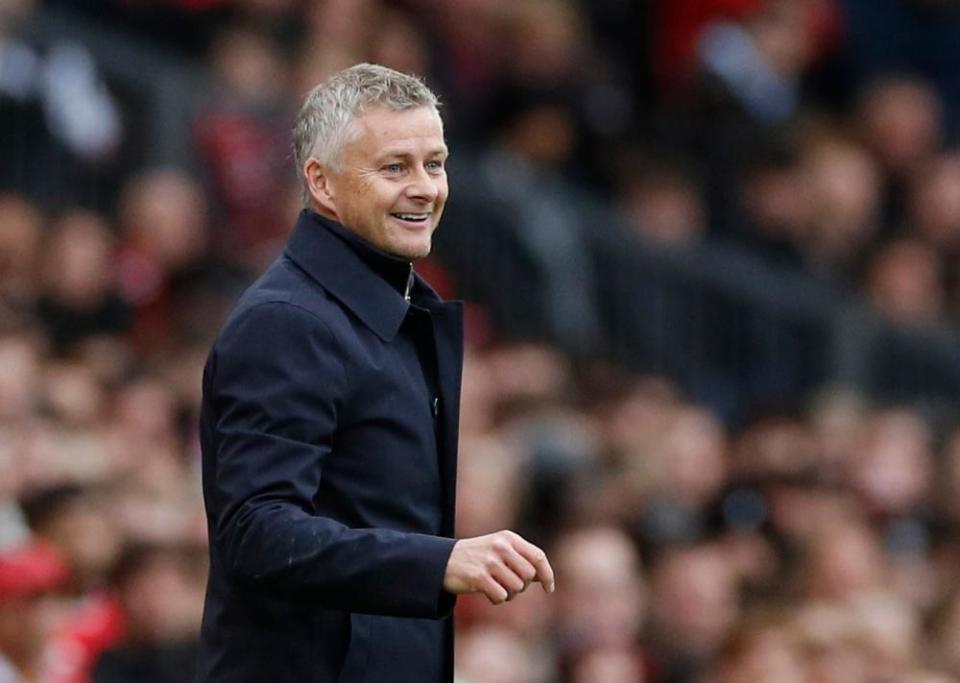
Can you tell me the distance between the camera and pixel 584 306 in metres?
10.1

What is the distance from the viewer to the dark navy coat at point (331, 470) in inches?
136

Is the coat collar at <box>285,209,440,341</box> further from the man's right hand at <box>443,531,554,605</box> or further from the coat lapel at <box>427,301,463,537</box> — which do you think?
the man's right hand at <box>443,531,554,605</box>

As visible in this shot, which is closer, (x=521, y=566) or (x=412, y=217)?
(x=521, y=566)

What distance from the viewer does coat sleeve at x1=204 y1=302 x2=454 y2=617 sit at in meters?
3.43

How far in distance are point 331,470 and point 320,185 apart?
18.4 inches

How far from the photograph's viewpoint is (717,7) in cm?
1160

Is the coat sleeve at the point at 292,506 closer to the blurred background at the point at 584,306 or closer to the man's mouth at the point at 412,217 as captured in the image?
the man's mouth at the point at 412,217

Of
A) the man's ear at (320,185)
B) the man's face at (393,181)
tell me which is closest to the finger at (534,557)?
the man's face at (393,181)

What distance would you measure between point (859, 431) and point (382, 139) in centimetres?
658

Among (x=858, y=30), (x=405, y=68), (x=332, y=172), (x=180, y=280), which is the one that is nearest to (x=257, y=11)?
(x=405, y=68)

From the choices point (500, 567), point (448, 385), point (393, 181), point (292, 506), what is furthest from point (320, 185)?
point (500, 567)

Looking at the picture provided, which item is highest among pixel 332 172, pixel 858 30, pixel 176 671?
pixel 858 30

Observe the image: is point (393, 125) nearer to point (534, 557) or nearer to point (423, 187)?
point (423, 187)

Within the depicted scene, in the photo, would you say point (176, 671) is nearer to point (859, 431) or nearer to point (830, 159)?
point (859, 431)
